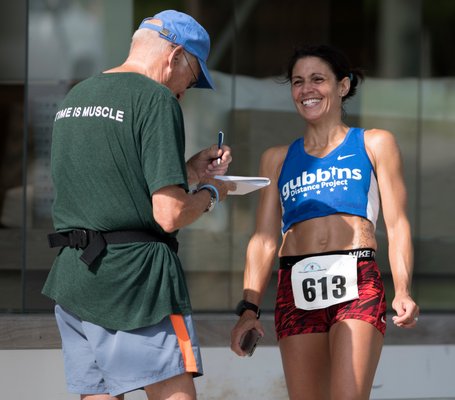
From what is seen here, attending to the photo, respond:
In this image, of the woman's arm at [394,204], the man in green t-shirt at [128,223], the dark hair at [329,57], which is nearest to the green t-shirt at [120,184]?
the man in green t-shirt at [128,223]

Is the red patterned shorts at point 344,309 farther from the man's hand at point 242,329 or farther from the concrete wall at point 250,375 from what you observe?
the concrete wall at point 250,375

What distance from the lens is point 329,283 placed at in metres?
3.99

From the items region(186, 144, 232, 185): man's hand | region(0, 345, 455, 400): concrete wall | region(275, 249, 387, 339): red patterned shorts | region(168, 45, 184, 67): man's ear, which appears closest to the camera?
region(168, 45, 184, 67): man's ear

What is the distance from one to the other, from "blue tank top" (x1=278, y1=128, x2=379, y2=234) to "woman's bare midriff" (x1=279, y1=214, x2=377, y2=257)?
0.09 feet

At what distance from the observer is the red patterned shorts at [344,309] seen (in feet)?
13.0

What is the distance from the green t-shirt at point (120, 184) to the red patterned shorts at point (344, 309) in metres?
0.94

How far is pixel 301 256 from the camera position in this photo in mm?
4086

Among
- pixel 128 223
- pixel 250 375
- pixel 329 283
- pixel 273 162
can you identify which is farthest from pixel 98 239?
pixel 250 375

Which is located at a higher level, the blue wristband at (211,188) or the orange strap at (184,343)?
the blue wristband at (211,188)

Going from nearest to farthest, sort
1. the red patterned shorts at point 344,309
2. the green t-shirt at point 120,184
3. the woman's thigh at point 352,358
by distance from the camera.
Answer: the green t-shirt at point 120,184 → the woman's thigh at point 352,358 → the red patterned shorts at point 344,309

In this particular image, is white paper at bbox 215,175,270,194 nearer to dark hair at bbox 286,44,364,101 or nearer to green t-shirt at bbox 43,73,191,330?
green t-shirt at bbox 43,73,191,330

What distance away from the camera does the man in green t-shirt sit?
308 centimetres

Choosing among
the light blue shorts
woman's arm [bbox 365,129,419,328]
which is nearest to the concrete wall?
woman's arm [bbox 365,129,419,328]

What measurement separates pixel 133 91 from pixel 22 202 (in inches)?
194
